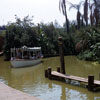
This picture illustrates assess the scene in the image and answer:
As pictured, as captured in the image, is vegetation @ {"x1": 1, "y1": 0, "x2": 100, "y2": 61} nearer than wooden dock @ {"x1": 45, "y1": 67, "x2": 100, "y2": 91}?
No

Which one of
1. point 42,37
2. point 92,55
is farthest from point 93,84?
point 42,37

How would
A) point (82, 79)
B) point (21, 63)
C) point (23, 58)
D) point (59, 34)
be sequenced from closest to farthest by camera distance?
point (82, 79), point (21, 63), point (23, 58), point (59, 34)

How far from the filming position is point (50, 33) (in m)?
47.0

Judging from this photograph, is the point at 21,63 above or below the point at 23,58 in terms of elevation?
below

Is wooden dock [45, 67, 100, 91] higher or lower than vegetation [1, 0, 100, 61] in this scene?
lower

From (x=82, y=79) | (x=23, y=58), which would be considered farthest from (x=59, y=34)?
(x=82, y=79)

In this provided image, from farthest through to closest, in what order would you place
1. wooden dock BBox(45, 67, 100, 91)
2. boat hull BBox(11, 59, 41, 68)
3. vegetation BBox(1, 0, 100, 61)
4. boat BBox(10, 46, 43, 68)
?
vegetation BBox(1, 0, 100, 61), boat BBox(10, 46, 43, 68), boat hull BBox(11, 59, 41, 68), wooden dock BBox(45, 67, 100, 91)

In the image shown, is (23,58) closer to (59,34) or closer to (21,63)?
(21,63)

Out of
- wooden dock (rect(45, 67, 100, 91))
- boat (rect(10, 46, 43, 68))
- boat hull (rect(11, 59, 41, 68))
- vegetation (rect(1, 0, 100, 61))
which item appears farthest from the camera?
vegetation (rect(1, 0, 100, 61))

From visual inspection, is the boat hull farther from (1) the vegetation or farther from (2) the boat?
(1) the vegetation

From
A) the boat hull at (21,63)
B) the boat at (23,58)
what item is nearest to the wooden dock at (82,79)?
the boat hull at (21,63)

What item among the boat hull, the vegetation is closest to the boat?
the boat hull

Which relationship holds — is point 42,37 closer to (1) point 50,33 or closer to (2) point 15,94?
(1) point 50,33

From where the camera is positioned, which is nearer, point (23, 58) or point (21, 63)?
point (21, 63)
